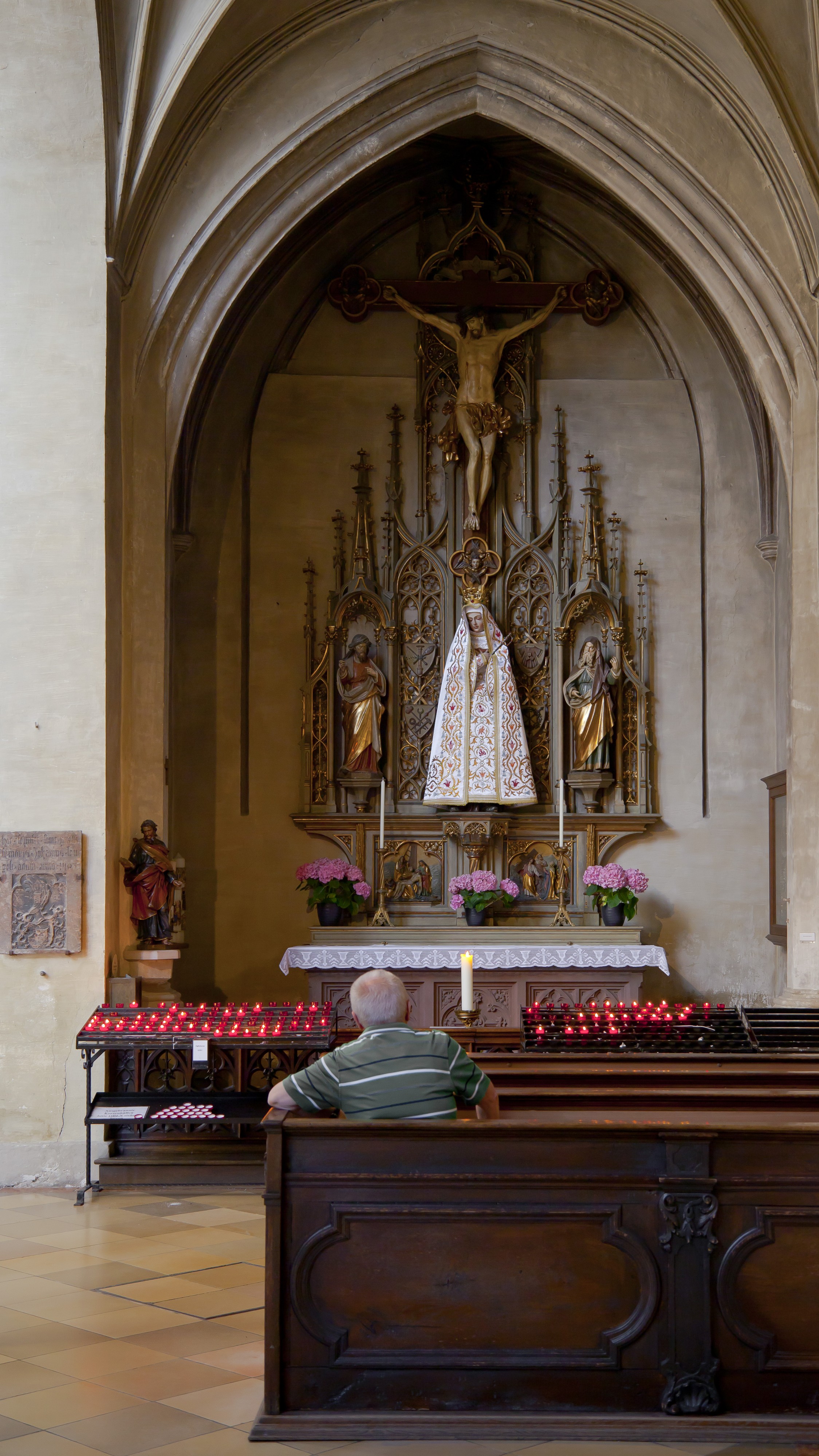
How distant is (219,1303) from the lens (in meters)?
5.54

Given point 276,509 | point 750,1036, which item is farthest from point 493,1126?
point 276,509

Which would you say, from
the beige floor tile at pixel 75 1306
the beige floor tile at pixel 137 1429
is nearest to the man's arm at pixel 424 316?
the beige floor tile at pixel 75 1306

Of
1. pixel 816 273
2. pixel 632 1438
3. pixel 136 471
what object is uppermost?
pixel 816 273

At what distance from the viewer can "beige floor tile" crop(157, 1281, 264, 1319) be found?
5398 millimetres

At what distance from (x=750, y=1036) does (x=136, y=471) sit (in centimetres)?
573

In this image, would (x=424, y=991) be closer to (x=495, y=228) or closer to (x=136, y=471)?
(x=136, y=471)

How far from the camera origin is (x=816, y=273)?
988 cm

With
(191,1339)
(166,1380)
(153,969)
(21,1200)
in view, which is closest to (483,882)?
(153,969)

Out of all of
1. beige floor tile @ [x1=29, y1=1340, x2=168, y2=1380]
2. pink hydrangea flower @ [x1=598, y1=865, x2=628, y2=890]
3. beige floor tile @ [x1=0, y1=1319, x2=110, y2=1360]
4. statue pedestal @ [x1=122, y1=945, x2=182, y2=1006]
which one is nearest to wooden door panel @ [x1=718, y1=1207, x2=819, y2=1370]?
beige floor tile @ [x1=29, y1=1340, x2=168, y2=1380]

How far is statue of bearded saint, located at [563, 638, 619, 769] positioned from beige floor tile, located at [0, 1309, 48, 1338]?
7.83m

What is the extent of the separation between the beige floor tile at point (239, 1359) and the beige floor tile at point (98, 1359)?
14 cm

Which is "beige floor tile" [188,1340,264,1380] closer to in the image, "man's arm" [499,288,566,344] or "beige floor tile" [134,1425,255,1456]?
"beige floor tile" [134,1425,255,1456]

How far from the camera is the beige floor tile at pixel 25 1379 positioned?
445 centimetres

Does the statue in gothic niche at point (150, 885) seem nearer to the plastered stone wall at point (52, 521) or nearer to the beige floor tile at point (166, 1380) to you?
the plastered stone wall at point (52, 521)
